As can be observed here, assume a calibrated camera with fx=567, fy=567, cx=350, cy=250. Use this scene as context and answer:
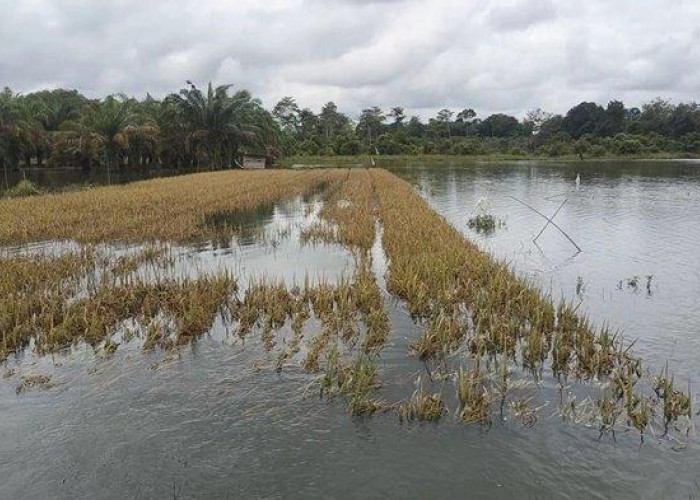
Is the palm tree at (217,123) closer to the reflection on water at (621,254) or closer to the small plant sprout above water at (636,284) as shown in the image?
the reflection on water at (621,254)

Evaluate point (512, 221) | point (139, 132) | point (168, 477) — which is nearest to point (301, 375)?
point (168, 477)

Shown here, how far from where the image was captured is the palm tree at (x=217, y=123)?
48156 millimetres

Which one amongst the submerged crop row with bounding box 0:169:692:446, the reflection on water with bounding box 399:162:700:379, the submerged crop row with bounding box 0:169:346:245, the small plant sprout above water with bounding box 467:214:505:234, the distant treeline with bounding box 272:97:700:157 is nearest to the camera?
the submerged crop row with bounding box 0:169:692:446

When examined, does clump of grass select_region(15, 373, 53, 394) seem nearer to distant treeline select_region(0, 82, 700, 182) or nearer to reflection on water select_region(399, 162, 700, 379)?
reflection on water select_region(399, 162, 700, 379)

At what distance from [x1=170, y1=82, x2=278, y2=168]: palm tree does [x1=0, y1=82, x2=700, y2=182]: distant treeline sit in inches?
3.4

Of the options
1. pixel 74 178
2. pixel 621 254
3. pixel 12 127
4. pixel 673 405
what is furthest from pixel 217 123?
pixel 673 405

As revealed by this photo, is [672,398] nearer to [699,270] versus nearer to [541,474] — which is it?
[541,474]

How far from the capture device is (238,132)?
48938 millimetres

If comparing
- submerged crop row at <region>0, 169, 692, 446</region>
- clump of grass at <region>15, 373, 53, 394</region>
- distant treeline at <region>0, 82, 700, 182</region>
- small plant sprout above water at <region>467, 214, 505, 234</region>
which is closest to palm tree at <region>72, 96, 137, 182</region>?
distant treeline at <region>0, 82, 700, 182</region>

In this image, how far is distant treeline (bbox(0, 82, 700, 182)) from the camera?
4709 centimetres

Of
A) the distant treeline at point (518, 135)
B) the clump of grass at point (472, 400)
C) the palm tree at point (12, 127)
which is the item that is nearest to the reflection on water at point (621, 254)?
the clump of grass at point (472, 400)

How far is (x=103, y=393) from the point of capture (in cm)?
586

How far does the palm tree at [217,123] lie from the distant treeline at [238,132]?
9 centimetres

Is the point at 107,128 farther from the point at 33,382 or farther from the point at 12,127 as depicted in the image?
the point at 33,382
